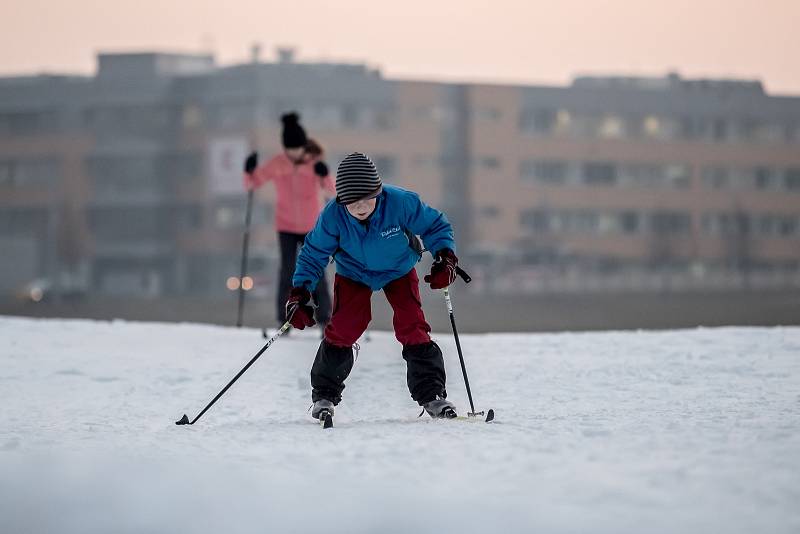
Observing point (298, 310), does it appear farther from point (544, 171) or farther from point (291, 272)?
point (544, 171)

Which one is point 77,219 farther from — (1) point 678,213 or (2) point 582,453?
(2) point 582,453

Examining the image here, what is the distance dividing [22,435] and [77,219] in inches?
2940

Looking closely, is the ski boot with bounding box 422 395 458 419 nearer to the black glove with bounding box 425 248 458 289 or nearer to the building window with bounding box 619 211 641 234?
the black glove with bounding box 425 248 458 289

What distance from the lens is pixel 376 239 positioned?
6.76 metres

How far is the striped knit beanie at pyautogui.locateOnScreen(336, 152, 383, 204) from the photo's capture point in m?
6.54

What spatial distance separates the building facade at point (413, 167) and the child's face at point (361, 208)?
65.5m

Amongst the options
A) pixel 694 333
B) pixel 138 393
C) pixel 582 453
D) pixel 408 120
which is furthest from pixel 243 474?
pixel 408 120

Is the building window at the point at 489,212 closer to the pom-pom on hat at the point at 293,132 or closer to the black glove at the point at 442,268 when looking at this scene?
the pom-pom on hat at the point at 293,132

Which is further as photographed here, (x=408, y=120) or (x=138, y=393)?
(x=408, y=120)

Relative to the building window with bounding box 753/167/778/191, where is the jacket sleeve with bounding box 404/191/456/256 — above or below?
below

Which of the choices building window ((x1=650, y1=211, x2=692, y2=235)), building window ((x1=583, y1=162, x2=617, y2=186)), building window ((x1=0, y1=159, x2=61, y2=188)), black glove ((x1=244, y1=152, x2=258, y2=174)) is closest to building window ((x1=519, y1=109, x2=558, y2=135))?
building window ((x1=583, y1=162, x2=617, y2=186))

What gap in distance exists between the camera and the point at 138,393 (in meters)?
8.88

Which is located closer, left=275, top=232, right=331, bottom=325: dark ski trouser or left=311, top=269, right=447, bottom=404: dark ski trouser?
left=311, top=269, right=447, bottom=404: dark ski trouser

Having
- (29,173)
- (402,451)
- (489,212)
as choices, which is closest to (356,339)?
(402,451)
